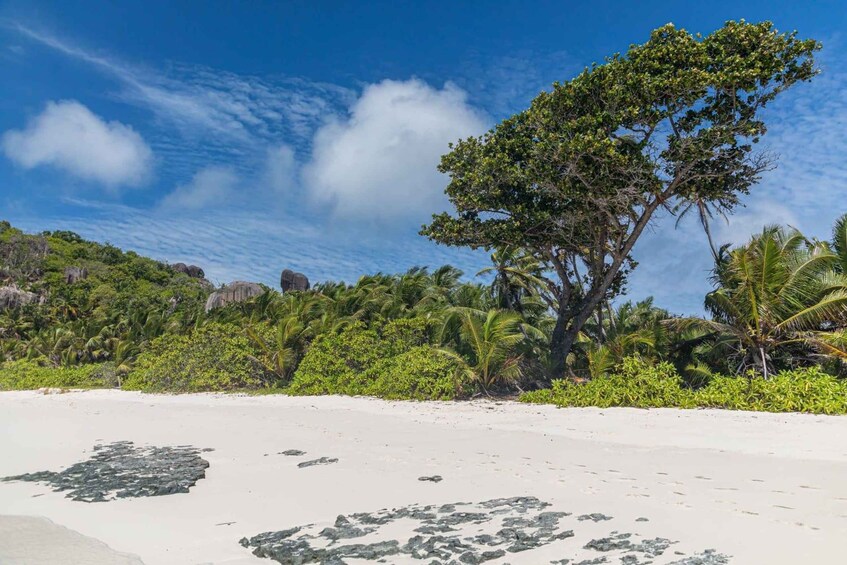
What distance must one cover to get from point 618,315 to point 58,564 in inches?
708

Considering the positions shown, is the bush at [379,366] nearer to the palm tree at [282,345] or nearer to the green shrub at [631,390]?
the palm tree at [282,345]

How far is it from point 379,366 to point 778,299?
10597 millimetres

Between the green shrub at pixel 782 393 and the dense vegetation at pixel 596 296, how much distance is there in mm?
34

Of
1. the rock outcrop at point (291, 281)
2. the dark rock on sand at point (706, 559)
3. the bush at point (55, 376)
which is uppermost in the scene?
the rock outcrop at point (291, 281)

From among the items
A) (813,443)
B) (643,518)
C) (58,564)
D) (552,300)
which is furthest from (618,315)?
(58,564)

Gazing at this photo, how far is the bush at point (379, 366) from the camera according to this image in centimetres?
1638

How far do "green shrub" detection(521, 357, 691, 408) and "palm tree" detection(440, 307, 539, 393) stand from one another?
2080 millimetres

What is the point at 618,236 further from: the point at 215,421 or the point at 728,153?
the point at 215,421

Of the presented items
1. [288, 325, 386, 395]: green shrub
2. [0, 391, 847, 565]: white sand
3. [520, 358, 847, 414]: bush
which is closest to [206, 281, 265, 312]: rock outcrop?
[288, 325, 386, 395]: green shrub

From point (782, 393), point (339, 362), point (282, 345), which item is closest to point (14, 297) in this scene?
point (282, 345)

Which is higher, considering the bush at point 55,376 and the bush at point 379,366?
the bush at point 379,366

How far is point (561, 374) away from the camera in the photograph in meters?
17.0

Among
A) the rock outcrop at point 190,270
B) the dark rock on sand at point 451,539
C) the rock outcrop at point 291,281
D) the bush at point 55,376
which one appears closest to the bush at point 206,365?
the bush at point 55,376

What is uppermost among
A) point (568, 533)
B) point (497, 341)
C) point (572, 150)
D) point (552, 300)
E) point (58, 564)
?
point (572, 150)
